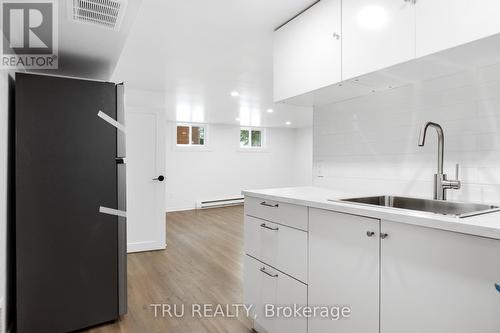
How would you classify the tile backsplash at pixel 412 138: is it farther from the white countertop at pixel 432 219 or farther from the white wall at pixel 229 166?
the white wall at pixel 229 166

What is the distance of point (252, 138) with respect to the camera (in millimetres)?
8844

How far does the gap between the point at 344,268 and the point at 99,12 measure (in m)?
1.84

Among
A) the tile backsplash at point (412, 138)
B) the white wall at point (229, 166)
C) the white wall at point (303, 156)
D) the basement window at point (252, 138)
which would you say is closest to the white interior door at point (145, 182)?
the tile backsplash at point (412, 138)

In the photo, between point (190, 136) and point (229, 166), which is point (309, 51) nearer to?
point (190, 136)

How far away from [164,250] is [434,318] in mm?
3551


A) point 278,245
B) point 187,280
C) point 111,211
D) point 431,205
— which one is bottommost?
point 187,280

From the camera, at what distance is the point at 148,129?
13.0 feet

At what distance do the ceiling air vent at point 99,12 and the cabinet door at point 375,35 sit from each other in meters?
1.21

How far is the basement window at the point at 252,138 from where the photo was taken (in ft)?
28.2

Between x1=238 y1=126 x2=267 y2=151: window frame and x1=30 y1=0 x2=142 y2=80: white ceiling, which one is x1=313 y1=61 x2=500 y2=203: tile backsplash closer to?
x1=30 y1=0 x2=142 y2=80: white ceiling

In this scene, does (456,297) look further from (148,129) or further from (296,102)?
(148,129)
